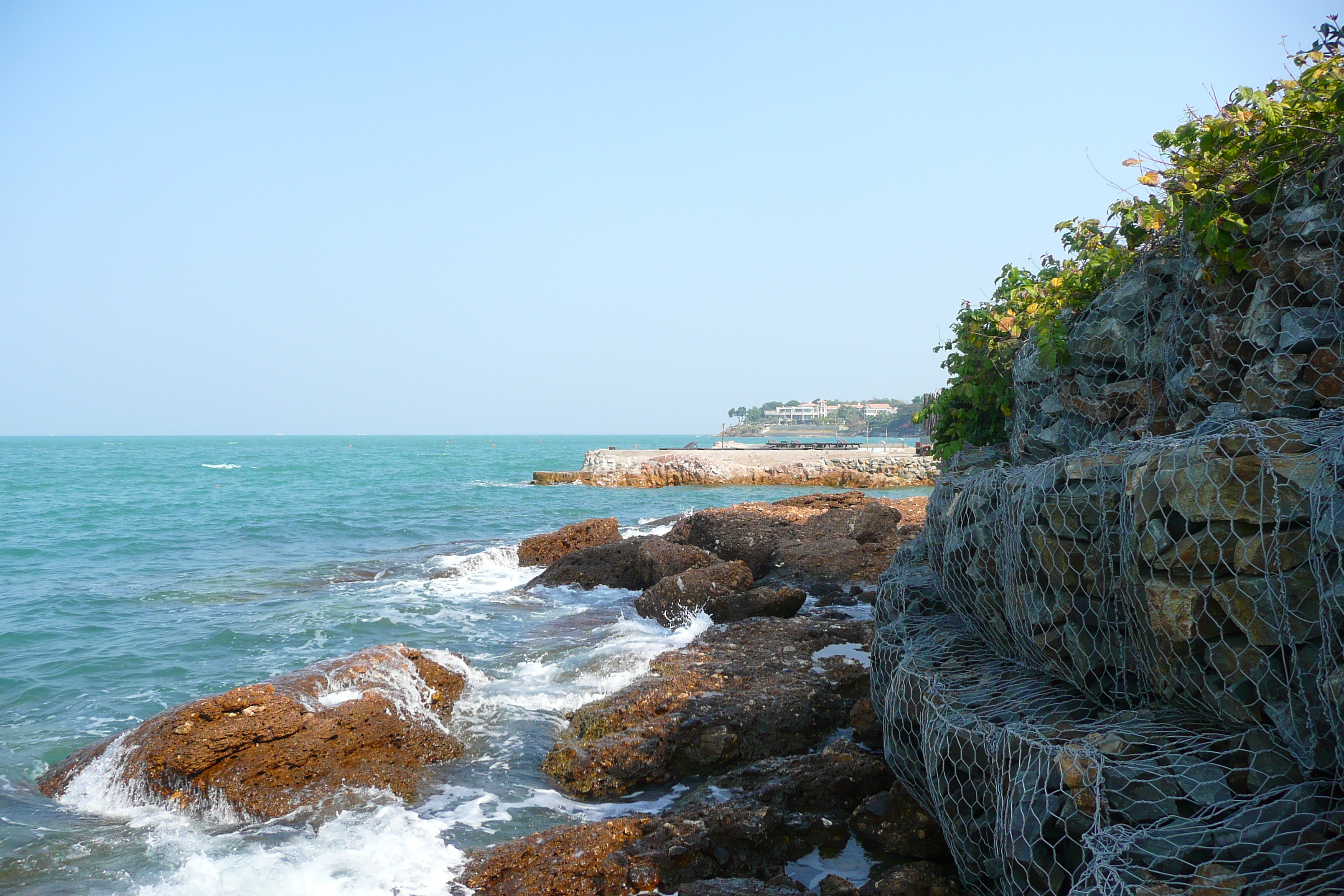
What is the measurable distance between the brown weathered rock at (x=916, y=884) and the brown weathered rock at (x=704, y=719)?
1.74 metres

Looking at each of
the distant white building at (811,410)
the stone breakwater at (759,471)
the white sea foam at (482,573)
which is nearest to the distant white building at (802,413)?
the distant white building at (811,410)

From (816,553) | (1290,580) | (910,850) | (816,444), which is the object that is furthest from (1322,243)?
(816,444)

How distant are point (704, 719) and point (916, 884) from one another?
2192mm

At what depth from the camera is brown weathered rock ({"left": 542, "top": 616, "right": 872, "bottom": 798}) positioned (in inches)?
211

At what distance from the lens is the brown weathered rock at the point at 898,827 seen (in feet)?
13.4

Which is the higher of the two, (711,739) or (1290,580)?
(1290,580)

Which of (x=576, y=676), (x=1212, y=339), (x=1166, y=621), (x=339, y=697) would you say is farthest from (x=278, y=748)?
(x=1212, y=339)

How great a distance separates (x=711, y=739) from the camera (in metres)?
Answer: 5.48

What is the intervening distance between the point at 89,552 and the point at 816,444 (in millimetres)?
41351

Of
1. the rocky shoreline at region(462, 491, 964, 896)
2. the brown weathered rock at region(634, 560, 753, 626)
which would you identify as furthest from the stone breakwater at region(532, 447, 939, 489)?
the rocky shoreline at region(462, 491, 964, 896)

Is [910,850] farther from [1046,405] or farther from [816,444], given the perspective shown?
[816,444]

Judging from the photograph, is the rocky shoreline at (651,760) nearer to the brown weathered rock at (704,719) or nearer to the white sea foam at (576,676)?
the brown weathered rock at (704,719)

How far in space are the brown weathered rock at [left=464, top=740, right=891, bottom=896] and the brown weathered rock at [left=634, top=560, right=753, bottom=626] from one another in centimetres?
461

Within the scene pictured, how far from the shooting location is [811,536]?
38.3 ft
